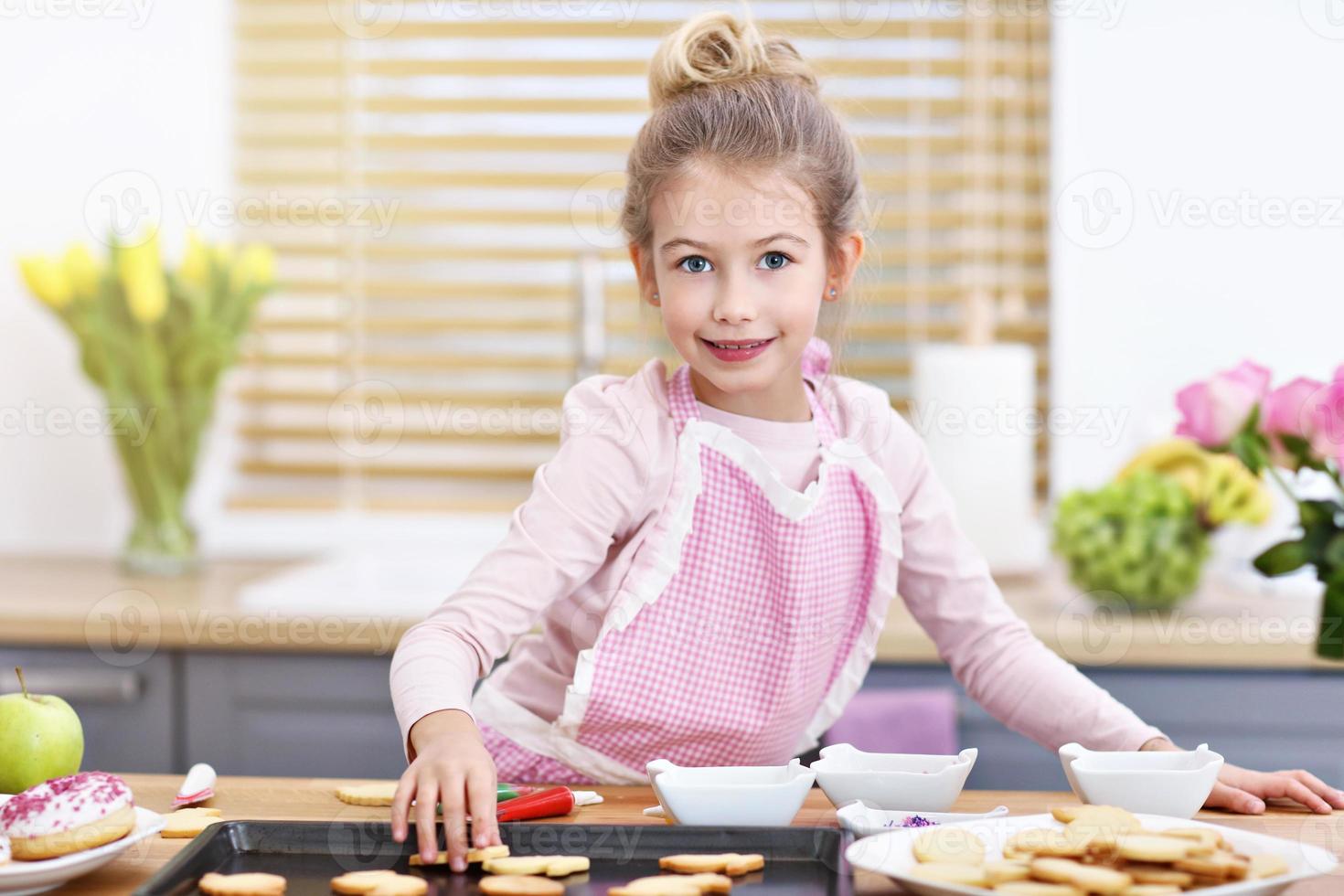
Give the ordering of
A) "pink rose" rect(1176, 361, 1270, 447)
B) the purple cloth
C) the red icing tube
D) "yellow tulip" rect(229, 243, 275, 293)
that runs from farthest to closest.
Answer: "yellow tulip" rect(229, 243, 275, 293)
the purple cloth
"pink rose" rect(1176, 361, 1270, 447)
the red icing tube

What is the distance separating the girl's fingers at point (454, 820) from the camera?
83 cm

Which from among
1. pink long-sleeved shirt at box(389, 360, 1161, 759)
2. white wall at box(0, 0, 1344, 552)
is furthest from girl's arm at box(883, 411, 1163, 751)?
white wall at box(0, 0, 1344, 552)

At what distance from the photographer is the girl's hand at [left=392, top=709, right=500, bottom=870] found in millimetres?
838

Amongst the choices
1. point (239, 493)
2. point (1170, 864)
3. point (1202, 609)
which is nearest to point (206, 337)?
point (239, 493)

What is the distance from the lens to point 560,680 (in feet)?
4.12

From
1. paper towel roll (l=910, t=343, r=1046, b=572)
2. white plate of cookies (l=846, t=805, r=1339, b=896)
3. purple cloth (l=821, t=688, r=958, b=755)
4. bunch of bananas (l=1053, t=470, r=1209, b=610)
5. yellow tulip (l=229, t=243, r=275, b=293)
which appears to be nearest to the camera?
white plate of cookies (l=846, t=805, r=1339, b=896)

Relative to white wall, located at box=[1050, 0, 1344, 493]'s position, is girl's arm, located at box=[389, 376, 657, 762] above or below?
below

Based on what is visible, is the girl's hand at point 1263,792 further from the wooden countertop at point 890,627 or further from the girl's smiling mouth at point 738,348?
the wooden countertop at point 890,627

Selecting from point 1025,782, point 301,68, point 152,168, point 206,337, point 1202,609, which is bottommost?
point 1025,782

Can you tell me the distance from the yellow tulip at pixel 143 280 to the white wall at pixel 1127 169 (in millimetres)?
287

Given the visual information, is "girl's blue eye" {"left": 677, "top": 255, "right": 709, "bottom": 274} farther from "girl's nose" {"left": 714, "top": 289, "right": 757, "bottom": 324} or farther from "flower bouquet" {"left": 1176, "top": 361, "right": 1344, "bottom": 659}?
"flower bouquet" {"left": 1176, "top": 361, "right": 1344, "bottom": 659}

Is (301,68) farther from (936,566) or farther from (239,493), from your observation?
(936,566)

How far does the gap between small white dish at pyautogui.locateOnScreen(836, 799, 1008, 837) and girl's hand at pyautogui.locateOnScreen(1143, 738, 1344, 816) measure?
21 centimetres

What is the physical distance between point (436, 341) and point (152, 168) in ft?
1.84
